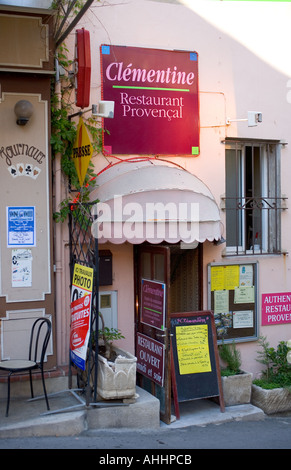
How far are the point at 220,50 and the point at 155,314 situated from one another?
4.09 meters

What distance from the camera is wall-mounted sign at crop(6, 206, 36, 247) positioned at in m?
7.05

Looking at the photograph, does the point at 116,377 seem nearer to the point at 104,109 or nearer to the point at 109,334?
the point at 109,334

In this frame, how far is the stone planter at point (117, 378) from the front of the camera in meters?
6.55

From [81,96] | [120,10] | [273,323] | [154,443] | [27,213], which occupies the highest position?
[120,10]

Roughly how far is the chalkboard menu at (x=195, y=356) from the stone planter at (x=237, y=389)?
21 centimetres

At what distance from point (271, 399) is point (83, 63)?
17.0 feet

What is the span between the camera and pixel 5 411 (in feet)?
21.3

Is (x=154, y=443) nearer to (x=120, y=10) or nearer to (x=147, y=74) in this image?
(x=147, y=74)

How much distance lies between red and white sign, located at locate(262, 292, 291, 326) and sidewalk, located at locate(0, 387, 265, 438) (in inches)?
69.0

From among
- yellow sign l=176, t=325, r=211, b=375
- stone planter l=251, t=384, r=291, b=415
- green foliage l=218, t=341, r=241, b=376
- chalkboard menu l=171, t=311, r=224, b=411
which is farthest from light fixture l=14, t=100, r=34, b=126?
stone planter l=251, t=384, r=291, b=415

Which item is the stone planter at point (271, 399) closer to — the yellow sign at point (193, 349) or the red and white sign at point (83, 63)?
the yellow sign at point (193, 349)

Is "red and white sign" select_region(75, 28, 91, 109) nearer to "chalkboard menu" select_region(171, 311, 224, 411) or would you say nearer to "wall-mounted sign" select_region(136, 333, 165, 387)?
"chalkboard menu" select_region(171, 311, 224, 411)

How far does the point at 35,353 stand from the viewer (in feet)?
22.4

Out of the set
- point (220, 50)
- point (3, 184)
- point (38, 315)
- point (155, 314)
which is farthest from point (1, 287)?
point (220, 50)
